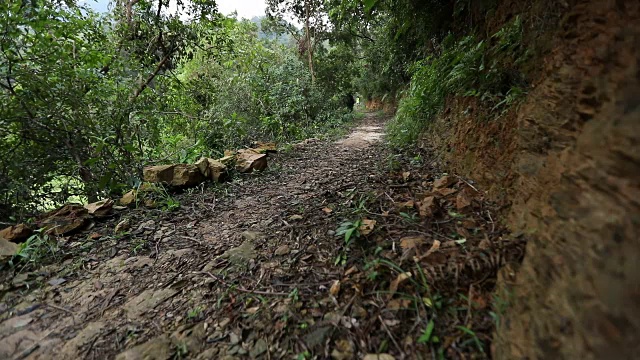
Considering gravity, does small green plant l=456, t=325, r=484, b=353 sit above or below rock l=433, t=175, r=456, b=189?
below

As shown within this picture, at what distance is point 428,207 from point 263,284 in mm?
1227

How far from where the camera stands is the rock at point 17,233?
2.44 metres

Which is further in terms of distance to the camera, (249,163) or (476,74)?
(249,163)

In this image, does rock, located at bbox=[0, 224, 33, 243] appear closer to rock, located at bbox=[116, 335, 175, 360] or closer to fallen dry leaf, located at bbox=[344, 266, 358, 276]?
rock, located at bbox=[116, 335, 175, 360]

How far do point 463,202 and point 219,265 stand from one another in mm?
1800

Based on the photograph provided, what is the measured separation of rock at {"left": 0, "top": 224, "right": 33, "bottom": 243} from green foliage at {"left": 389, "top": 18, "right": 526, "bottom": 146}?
424 cm

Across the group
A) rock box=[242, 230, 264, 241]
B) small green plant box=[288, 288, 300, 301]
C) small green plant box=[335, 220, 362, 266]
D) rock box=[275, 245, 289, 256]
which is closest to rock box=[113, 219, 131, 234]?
rock box=[242, 230, 264, 241]

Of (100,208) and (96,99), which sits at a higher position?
(96,99)

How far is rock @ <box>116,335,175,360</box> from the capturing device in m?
1.31

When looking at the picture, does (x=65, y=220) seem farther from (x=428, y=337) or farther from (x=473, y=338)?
(x=473, y=338)

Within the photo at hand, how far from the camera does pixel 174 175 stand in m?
3.65

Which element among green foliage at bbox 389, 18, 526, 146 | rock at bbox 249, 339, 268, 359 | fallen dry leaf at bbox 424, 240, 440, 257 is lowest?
rock at bbox 249, 339, 268, 359

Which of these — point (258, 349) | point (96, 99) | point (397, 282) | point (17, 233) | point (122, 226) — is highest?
point (96, 99)

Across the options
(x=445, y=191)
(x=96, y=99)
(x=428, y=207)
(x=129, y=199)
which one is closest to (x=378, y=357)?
(x=428, y=207)
